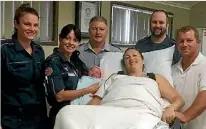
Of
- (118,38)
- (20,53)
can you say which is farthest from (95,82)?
(118,38)

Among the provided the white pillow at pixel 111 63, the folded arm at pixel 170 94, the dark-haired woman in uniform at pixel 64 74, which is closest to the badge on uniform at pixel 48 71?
the dark-haired woman in uniform at pixel 64 74

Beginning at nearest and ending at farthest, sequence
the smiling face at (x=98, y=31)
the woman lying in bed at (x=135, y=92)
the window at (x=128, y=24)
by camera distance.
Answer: the woman lying in bed at (x=135, y=92) < the smiling face at (x=98, y=31) < the window at (x=128, y=24)

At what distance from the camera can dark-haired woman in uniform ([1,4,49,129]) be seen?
74.1 inches

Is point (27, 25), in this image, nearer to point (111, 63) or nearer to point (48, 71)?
point (48, 71)

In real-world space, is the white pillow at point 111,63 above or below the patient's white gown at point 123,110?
above

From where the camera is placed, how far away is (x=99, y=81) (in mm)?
2344

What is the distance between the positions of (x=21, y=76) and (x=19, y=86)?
67mm

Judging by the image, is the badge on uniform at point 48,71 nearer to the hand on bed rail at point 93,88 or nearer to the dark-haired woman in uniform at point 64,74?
the dark-haired woman in uniform at point 64,74

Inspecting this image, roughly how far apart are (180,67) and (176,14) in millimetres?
3373

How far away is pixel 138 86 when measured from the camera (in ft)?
6.80

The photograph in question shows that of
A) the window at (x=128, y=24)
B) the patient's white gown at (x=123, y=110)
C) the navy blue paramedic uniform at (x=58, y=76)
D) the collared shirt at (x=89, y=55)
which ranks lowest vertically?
the patient's white gown at (x=123, y=110)

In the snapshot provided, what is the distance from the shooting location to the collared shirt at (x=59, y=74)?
79.0 inches

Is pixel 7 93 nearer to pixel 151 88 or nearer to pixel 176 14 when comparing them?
pixel 151 88

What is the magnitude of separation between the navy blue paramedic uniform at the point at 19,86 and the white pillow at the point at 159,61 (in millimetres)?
942
